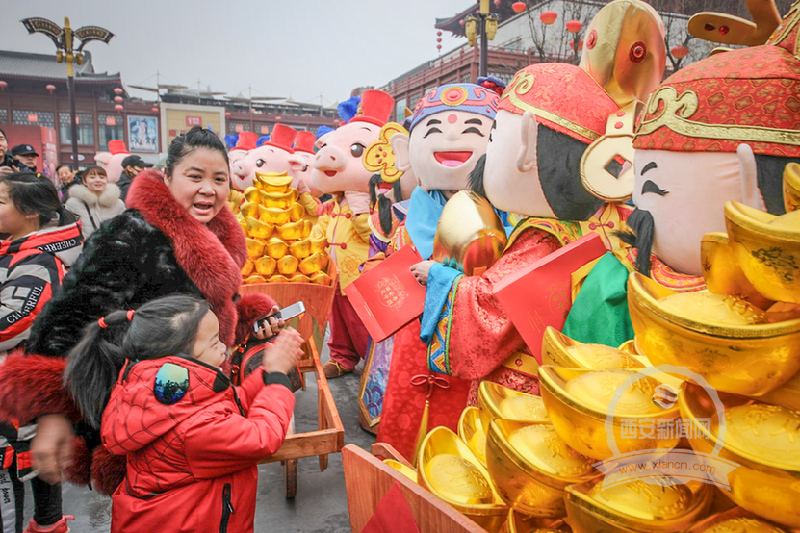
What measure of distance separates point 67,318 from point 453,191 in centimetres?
167

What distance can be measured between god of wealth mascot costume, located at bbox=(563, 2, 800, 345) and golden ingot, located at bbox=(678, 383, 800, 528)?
0.38 meters

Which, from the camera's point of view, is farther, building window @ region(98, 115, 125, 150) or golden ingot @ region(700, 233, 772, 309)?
building window @ region(98, 115, 125, 150)

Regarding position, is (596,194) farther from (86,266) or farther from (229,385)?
(86,266)

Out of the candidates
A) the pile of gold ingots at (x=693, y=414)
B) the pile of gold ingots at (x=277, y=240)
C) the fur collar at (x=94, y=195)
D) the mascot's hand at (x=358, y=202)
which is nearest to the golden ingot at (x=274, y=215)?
the pile of gold ingots at (x=277, y=240)

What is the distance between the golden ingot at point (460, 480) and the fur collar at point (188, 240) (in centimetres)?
95

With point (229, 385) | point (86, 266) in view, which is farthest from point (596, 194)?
point (86, 266)

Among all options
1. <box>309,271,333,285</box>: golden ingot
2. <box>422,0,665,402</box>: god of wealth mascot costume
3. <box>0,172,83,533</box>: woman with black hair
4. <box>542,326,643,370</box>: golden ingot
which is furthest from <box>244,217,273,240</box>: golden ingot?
<box>542,326,643,370</box>: golden ingot

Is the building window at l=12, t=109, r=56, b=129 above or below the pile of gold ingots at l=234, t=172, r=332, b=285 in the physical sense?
above

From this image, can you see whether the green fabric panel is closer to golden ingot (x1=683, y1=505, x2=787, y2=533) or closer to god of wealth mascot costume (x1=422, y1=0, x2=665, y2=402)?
god of wealth mascot costume (x1=422, y1=0, x2=665, y2=402)

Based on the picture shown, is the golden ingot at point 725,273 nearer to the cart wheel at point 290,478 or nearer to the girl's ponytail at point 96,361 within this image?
the girl's ponytail at point 96,361

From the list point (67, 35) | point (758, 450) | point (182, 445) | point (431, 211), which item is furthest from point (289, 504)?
point (67, 35)

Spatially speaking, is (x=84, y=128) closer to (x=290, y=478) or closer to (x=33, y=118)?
(x=33, y=118)

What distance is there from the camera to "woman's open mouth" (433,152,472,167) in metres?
2.29

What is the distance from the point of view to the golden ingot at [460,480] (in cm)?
77
